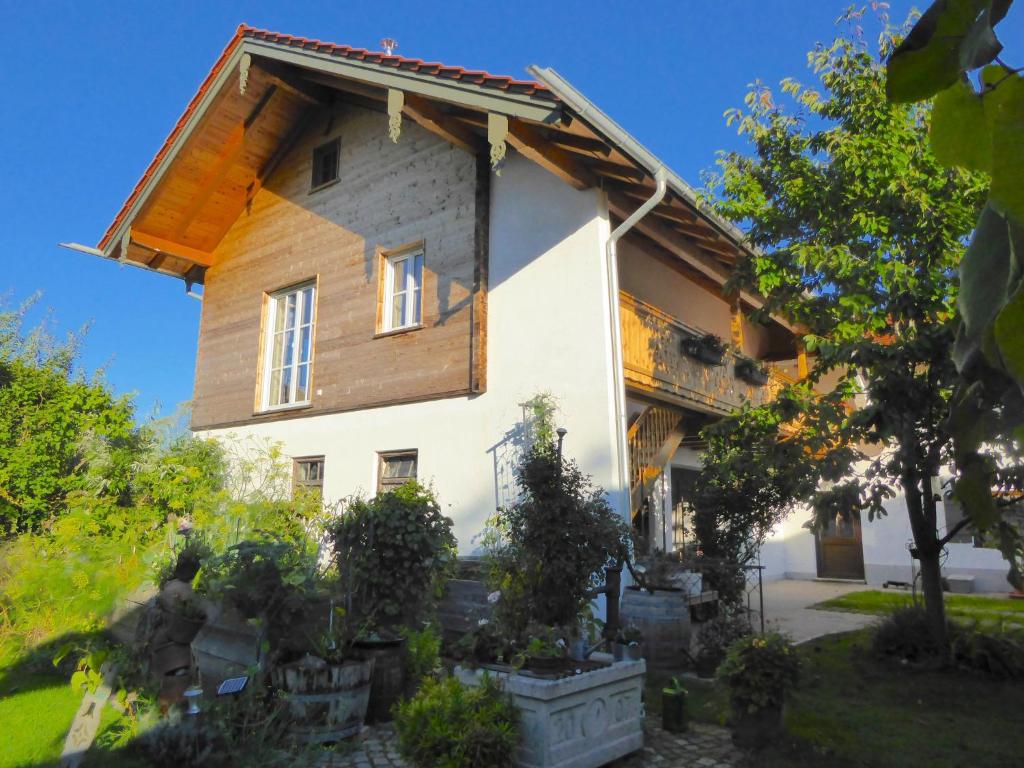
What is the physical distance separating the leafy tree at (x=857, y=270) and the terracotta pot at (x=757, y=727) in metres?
2.21

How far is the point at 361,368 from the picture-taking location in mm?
11469

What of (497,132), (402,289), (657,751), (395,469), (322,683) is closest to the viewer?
(657,751)

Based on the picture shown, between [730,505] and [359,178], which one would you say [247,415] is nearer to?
[359,178]

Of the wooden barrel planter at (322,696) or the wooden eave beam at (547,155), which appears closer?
the wooden barrel planter at (322,696)

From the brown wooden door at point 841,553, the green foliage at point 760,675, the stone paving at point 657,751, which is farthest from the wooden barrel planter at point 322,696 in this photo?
the brown wooden door at point 841,553

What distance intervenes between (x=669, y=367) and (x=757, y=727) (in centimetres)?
575

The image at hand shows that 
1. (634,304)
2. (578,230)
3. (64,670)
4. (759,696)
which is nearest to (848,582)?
(634,304)

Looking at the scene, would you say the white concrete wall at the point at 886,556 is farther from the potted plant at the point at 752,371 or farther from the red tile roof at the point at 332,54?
the red tile roof at the point at 332,54

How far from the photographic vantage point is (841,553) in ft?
56.3

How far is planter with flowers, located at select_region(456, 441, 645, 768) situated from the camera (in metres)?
4.72

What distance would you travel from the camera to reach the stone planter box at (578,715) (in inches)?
182

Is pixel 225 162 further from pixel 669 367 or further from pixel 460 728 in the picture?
pixel 460 728

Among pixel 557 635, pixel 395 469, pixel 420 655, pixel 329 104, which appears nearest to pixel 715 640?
pixel 557 635

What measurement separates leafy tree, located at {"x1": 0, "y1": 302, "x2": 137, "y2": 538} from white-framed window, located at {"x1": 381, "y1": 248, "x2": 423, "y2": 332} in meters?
5.24
